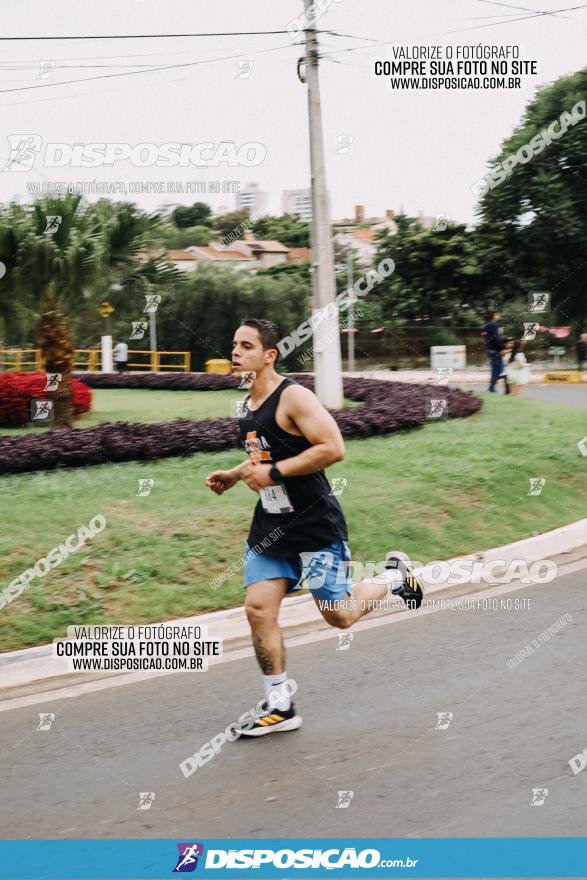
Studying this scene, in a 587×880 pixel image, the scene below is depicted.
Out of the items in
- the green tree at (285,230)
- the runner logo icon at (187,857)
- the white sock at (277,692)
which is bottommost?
the runner logo icon at (187,857)

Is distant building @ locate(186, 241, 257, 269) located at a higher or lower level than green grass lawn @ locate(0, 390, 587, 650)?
higher

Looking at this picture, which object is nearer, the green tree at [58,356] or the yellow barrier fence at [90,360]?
the green tree at [58,356]

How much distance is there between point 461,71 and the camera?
14.0 metres

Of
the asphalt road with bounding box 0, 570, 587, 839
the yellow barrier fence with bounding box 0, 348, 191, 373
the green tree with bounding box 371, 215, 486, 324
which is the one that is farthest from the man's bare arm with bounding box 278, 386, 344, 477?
the green tree with bounding box 371, 215, 486, 324

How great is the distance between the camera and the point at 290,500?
16.1 ft

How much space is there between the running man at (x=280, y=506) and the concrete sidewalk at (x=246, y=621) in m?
1.25

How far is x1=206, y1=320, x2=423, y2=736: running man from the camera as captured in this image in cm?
478

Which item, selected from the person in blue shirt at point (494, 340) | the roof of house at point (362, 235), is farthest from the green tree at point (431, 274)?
the roof of house at point (362, 235)

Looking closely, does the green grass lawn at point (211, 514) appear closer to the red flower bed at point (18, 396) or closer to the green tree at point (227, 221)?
the red flower bed at point (18, 396)

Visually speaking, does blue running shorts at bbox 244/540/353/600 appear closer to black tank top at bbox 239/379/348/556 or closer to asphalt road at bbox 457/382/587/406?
black tank top at bbox 239/379/348/556

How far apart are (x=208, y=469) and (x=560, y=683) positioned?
561 centimetres

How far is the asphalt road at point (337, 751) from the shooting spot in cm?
398

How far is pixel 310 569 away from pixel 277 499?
1.25 feet

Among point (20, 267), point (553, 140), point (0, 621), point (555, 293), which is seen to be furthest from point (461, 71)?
point (555, 293)
